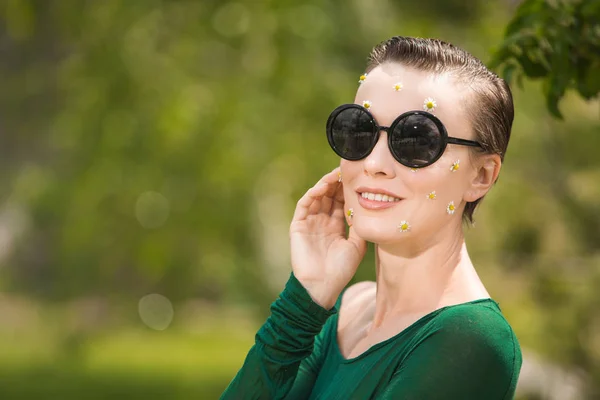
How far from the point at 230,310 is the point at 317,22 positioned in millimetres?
5867

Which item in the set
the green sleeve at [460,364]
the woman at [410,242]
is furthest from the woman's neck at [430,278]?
the green sleeve at [460,364]

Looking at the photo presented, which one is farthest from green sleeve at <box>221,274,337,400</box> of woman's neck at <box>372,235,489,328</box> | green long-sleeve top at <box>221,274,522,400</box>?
woman's neck at <box>372,235,489,328</box>

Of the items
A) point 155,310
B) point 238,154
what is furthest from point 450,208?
point 155,310

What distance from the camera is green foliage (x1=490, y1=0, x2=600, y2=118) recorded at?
253 cm

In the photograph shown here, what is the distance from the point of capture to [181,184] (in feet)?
23.6

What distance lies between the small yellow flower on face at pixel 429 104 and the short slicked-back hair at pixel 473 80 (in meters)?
0.07

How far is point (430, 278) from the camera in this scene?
2027 mm

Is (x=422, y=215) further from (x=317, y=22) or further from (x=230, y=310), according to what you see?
(x=230, y=310)

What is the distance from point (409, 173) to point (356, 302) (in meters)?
0.49

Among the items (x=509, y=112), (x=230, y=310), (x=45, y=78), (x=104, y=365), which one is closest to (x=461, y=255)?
(x=509, y=112)

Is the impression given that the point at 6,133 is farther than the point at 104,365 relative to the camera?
Yes

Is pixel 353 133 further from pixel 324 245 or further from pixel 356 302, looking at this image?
pixel 356 302

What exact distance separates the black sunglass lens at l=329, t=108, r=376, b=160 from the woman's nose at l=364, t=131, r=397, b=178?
15 mm

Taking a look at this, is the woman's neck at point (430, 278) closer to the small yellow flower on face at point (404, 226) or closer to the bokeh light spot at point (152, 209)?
the small yellow flower on face at point (404, 226)
